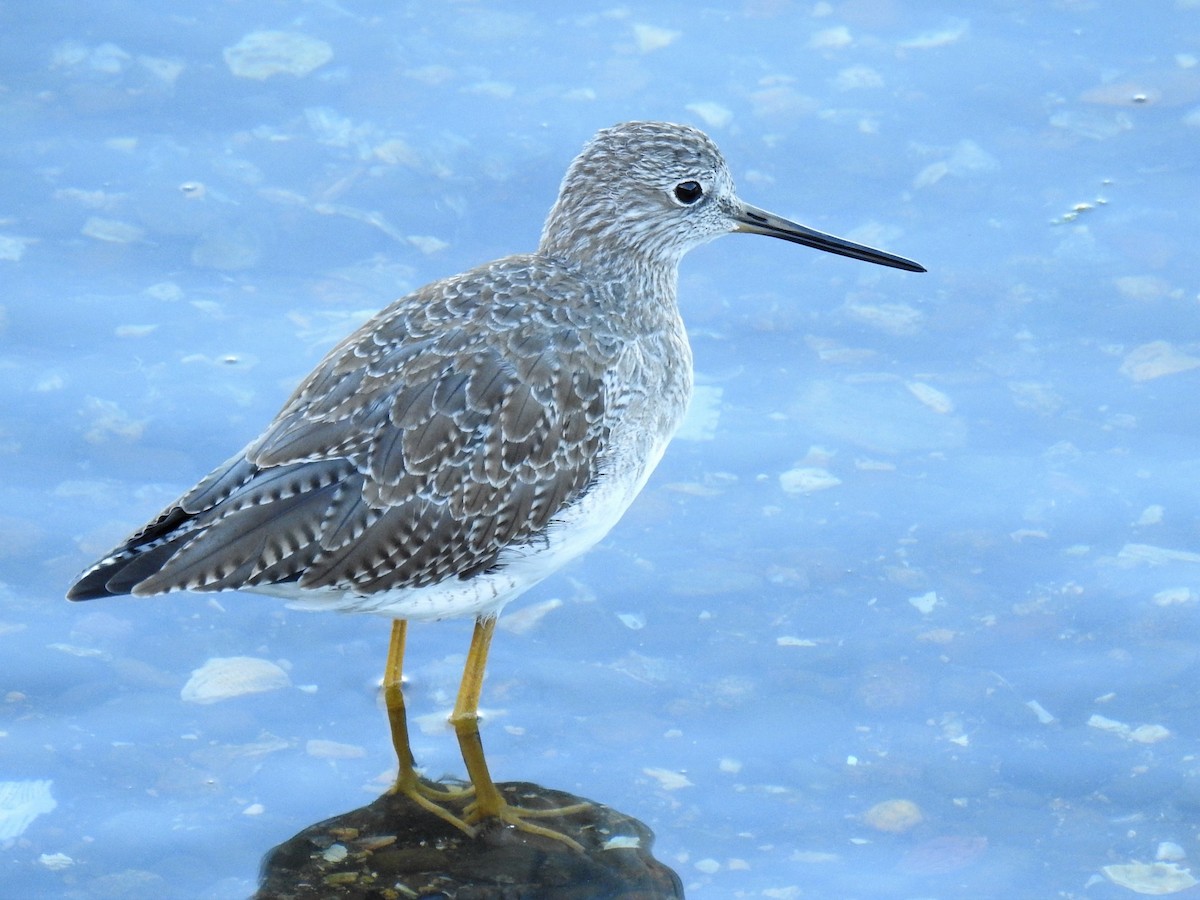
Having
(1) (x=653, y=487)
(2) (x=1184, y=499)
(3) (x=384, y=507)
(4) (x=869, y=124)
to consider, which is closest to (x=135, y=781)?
(3) (x=384, y=507)

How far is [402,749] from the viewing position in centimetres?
750

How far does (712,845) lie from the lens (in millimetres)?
7059

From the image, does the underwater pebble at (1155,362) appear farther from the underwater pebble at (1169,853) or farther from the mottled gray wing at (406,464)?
the mottled gray wing at (406,464)

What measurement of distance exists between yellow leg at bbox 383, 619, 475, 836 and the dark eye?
7.07 ft

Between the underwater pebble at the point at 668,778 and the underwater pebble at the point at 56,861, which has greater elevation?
the underwater pebble at the point at 668,778


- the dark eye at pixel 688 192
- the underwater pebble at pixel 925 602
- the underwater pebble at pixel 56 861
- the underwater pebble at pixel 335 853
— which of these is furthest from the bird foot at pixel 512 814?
the dark eye at pixel 688 192

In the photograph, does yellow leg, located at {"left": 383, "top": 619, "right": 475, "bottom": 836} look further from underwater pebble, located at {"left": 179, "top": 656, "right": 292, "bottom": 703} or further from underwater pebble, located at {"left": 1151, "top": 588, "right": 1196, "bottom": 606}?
underwater pebble, located at {"left": 1151, "top": 588, "right": 1196, "bottom": 606}

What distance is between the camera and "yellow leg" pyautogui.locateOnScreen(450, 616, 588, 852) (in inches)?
285

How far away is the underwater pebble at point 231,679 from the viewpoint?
24.9 feet

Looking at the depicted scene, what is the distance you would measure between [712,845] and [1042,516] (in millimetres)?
2379

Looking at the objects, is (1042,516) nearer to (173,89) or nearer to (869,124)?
(869,124)

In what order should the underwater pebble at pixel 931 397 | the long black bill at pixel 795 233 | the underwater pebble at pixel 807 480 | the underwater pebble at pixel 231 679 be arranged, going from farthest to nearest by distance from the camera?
the underwater pebble at pixel 931 397, the underwater pebble at pixel 807 480, the long black bill at pixel 795 233, the underwater pebble at pixel 231 679

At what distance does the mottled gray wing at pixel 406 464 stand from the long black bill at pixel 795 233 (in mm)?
1181

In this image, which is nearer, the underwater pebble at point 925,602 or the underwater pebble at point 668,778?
the underwater pebble at point 668,778
